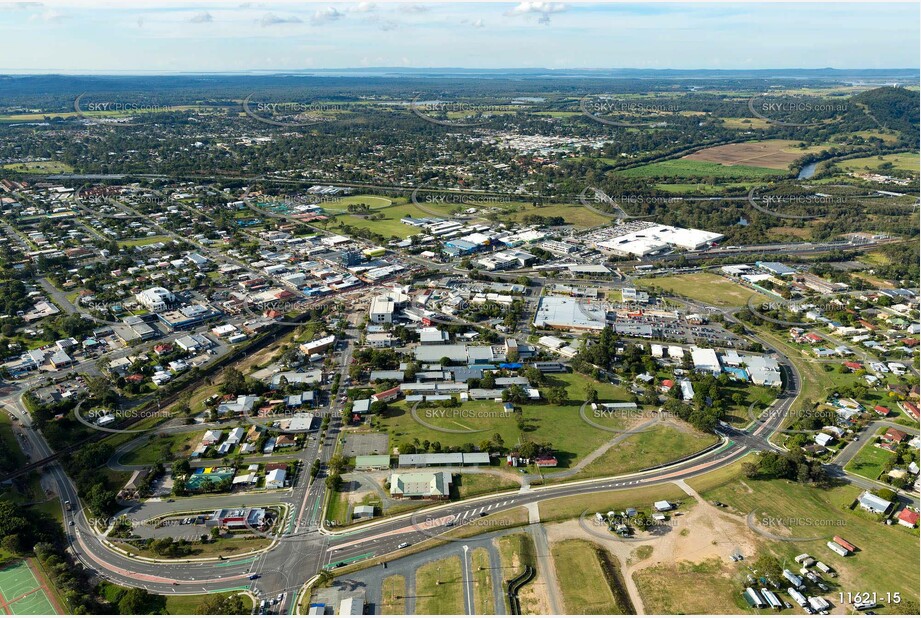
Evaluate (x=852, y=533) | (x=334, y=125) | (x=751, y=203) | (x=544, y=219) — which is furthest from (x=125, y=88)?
(x=852, y=533)

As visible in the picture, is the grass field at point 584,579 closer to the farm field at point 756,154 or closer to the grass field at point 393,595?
the grass field at point 393,595

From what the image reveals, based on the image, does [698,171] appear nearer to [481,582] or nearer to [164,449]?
[481,582]

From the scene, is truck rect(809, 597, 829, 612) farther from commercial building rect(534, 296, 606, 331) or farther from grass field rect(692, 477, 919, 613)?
commercial building rect(534, 296, 606, 331)

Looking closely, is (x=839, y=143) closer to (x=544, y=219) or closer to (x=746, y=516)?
(x=544, y=219)

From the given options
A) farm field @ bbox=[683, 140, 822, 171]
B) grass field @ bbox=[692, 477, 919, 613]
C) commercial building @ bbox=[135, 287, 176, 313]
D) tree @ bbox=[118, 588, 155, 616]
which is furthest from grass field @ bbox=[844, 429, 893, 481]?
farm field @ bbox=[683, 140, 822, 171]

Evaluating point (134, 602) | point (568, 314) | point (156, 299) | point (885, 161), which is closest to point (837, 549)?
point (568, 314)

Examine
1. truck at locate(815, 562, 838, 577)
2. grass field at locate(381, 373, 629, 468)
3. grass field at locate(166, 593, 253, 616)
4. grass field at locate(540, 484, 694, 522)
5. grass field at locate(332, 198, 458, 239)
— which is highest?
grass field at locate(332, 198, 458, 239)
